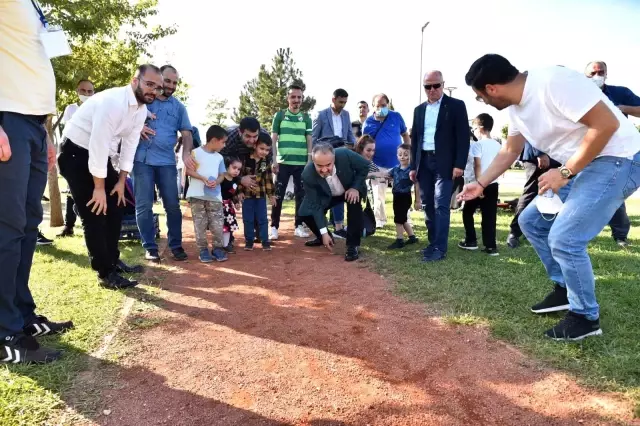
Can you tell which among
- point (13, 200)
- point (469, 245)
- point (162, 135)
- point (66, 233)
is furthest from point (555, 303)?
point (66, 233)

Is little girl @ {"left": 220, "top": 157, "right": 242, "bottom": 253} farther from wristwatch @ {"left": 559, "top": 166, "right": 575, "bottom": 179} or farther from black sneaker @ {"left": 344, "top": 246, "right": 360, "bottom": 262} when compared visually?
wristwatch @ {"left": 559, "top": 166, "right": 575, "bottom": 179}

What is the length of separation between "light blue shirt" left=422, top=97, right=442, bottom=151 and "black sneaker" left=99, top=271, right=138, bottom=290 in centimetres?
340

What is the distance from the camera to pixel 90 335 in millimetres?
2941

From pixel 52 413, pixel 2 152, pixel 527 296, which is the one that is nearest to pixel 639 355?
pixel 527 296

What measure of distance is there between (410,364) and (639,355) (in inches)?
52.0

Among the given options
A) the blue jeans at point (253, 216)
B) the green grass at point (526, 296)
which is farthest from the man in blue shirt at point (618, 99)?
the blue jeans at point (253, 216)

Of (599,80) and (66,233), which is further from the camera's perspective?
(66,233)

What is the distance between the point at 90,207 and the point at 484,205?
4.24 metres

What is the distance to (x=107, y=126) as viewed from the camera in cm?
350

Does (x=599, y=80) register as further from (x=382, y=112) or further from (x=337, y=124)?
(x=337, y=124)

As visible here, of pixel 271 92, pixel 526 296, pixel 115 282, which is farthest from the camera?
pixel 271 92

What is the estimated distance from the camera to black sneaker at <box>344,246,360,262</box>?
510cm

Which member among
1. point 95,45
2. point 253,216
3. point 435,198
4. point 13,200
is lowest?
point 253,216

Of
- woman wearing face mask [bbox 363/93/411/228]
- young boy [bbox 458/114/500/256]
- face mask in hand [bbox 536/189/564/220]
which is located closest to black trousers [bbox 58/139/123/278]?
face mask in hand [bbox 536/189/564/220]
